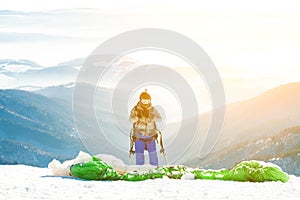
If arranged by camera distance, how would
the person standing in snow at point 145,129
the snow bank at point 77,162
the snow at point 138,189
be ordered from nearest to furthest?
1. the snow at point 138,189
2. the snow bank at point 77,162
3. the person standing in snow at point 145,129

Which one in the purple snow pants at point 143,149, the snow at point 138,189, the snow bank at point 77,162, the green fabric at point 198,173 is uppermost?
the purple snow pants at point 143,149

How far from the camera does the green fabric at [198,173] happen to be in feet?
56.2

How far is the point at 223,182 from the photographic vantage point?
1675cm

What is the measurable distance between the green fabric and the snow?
45 cm

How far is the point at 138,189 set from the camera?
600 inches

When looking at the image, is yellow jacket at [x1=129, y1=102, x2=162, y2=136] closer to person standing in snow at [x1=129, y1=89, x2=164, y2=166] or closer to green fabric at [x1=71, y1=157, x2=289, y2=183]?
person standing in snow at [x1=129, y1=89, x2=164, y2=166]

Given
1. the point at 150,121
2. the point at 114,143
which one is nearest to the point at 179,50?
the point at 150,121

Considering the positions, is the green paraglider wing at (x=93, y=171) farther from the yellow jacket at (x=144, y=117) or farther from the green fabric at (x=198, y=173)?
the yellow jacket at (x=144, y=117)

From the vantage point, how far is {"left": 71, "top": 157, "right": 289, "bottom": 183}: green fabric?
17.1 meters

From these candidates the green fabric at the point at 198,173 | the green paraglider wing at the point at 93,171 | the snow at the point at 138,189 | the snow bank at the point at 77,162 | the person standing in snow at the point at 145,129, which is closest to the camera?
the snow at the point at 138,189

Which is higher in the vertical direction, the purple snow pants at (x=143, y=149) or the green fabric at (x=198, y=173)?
the purple snow pants at (x=143, y=149)

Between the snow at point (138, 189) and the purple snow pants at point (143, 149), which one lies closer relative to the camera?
the snow at point (138, 189)

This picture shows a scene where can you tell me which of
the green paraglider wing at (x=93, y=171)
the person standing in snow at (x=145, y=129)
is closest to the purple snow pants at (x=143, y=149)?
the person standing in snow at (x=145, y=129)

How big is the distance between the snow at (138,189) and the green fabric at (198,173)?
447 millimetres
